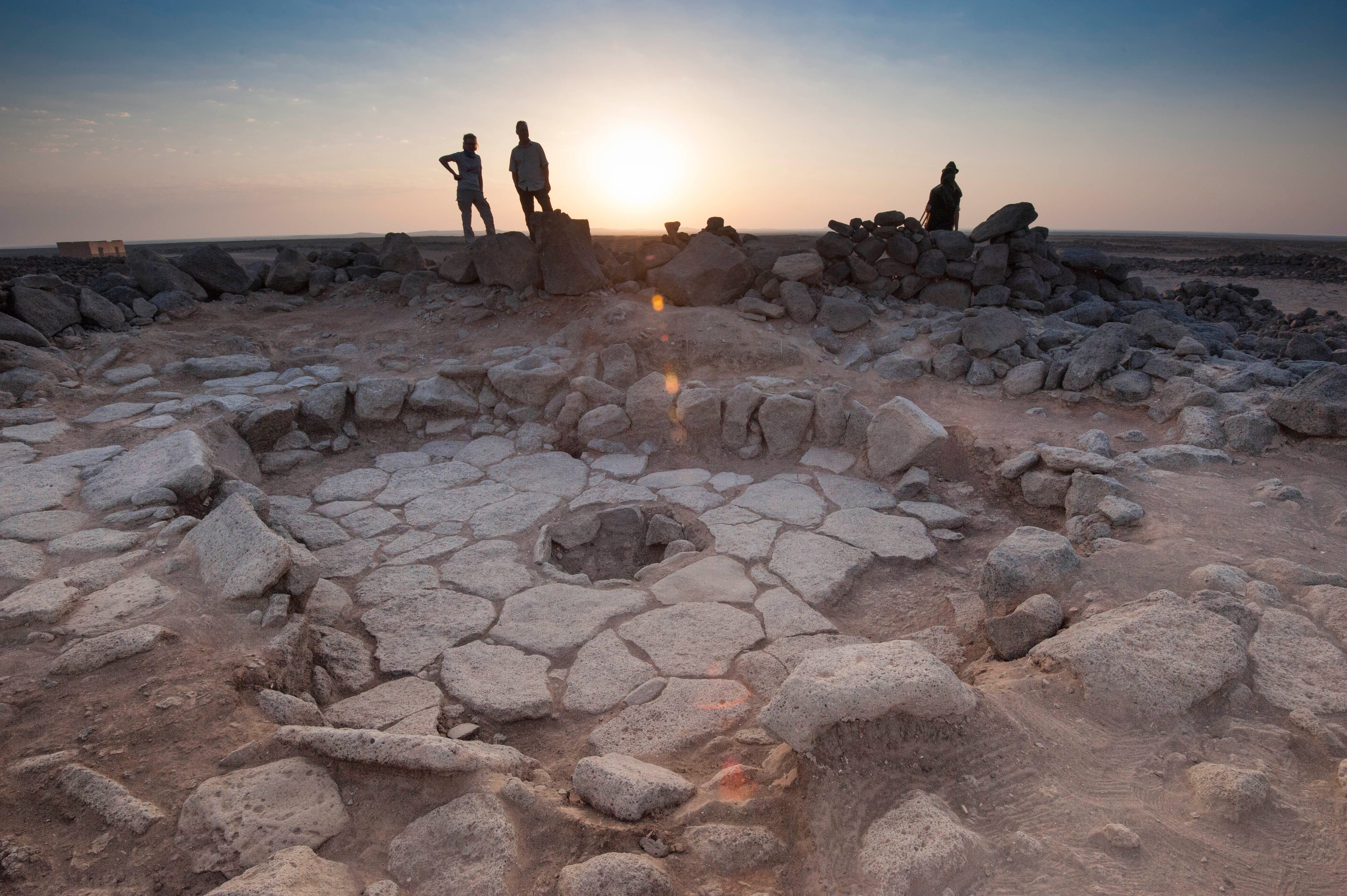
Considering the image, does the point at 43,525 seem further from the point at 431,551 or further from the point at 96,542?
the point at 431,551

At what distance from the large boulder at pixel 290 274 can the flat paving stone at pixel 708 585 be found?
25.0 feet

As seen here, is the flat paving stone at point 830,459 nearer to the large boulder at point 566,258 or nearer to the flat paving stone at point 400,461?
the flat paving stone at point 400,461

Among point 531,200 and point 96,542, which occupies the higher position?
point 531,200

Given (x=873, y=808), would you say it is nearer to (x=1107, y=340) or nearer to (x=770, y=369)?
(x=770, y=369)

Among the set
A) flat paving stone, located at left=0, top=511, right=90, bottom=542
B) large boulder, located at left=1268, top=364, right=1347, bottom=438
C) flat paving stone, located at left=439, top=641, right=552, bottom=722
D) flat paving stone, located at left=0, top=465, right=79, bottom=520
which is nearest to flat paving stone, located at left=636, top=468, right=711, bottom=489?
flat paving stone, located at left=439, top=641, right=552, bottom=722

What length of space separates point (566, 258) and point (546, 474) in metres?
3.24

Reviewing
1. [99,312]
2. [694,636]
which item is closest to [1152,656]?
[694,636]

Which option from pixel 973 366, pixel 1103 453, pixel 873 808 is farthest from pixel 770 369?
pixel 873 808

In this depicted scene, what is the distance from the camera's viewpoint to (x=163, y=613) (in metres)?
2.81

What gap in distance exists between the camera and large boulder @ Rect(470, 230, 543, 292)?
769 cm

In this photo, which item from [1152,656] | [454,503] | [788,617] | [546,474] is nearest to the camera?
[1152,656]

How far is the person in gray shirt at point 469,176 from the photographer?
8.77 metres

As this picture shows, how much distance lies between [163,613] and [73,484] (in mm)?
1958

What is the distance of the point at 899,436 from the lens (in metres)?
4.93
